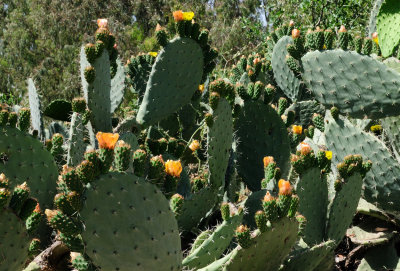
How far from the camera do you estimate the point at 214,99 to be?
7.64ft

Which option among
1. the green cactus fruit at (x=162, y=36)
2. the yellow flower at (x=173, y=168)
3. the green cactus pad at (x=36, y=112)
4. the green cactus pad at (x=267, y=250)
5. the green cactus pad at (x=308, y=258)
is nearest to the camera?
the yellow flower at (x=173, y=168)

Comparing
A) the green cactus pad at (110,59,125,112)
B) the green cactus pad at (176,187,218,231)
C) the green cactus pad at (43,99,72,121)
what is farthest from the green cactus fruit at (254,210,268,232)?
the green cactus pad at (43,99,72,121)

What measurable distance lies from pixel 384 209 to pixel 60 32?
14446 millimetres

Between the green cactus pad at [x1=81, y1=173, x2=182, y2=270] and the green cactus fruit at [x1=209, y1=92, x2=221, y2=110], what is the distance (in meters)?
0.84

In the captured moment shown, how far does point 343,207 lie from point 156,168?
106 centimetres

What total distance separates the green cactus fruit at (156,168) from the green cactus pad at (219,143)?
0.76 m

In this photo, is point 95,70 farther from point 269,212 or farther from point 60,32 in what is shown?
point 60,32

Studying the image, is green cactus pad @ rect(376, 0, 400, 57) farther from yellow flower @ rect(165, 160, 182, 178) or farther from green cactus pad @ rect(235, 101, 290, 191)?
green cactus pad @ rect(235, 101, 290, 191)

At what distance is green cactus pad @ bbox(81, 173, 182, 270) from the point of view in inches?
56.7

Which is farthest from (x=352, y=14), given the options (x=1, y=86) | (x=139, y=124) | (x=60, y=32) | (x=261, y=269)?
(x=1, y=86)

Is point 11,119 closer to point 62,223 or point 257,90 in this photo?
point 62,223

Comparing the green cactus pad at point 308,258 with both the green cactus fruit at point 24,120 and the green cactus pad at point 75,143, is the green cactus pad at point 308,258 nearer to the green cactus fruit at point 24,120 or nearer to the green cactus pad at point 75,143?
the green cactus pad at point 75,143

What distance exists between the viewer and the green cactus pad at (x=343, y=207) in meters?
2.26

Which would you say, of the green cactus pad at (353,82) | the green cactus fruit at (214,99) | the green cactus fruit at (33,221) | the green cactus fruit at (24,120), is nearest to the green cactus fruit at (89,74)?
the green cactus fruit at (24,120)
